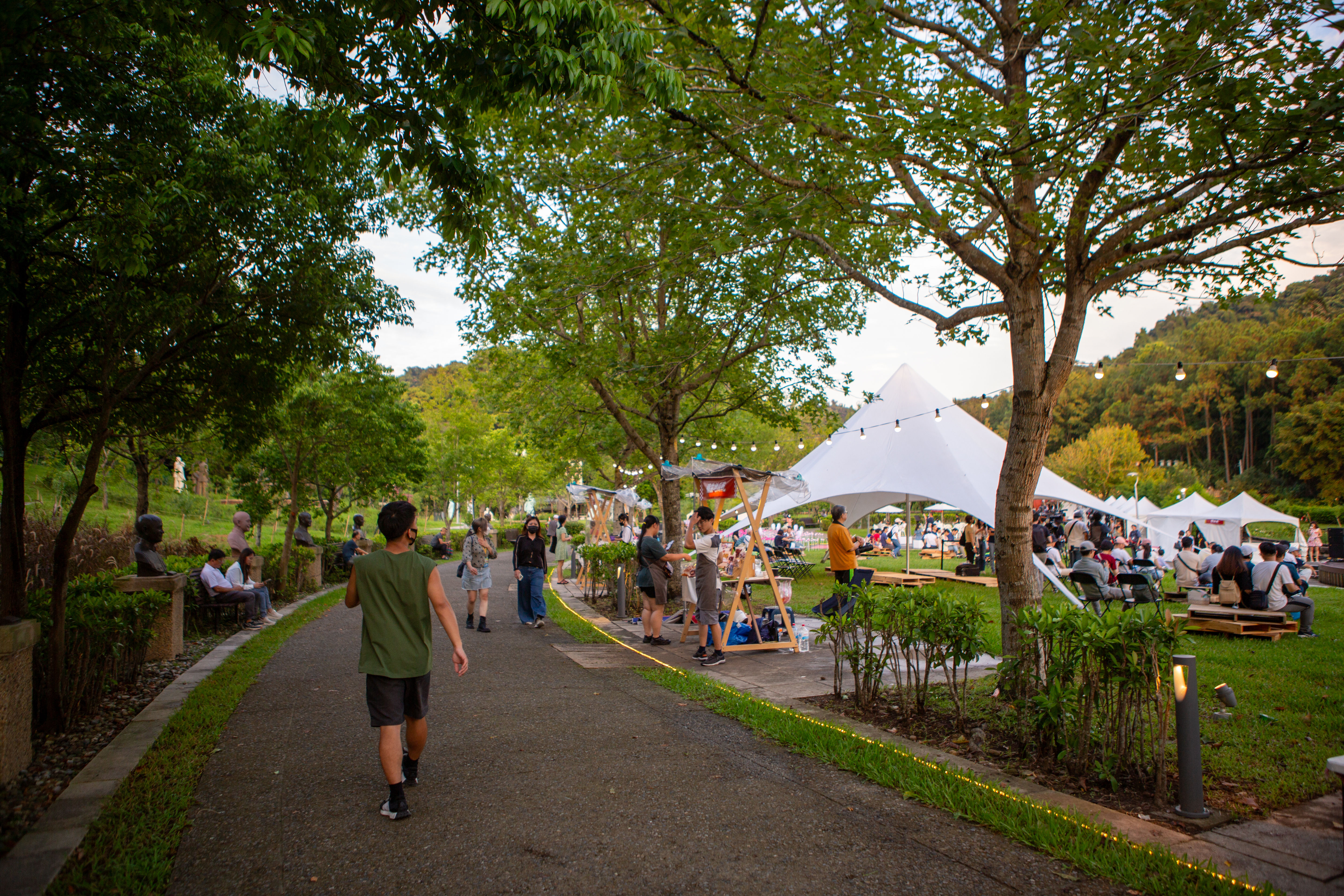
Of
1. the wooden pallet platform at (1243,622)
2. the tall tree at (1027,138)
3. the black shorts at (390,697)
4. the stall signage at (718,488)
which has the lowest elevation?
the wooden pallet platform at (1243,622)

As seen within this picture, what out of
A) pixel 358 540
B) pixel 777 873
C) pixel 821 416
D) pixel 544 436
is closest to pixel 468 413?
pixel 358 540

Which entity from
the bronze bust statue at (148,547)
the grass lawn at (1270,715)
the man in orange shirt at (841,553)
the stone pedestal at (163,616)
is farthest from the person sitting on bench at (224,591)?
the grass lawn at (1270,715)

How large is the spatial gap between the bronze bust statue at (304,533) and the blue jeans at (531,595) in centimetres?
Answer: 631

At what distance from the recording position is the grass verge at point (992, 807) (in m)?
3.27

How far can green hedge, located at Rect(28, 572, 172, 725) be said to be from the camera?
217 inches

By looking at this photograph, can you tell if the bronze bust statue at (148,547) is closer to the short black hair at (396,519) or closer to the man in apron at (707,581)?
the short black hair at (396,519)

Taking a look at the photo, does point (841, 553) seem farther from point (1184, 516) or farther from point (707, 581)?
point (1184, 516)

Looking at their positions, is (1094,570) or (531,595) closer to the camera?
(1094,570)

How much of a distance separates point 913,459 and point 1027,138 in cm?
1275

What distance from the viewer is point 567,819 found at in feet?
13.2

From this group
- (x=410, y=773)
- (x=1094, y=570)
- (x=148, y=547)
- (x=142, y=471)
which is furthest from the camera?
(x=142, y=471)

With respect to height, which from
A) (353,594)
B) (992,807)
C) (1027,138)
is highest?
(1027,138)

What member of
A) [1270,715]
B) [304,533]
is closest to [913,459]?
[1270,715]

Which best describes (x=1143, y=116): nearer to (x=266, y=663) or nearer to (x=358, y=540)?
(x=266, y=663)
